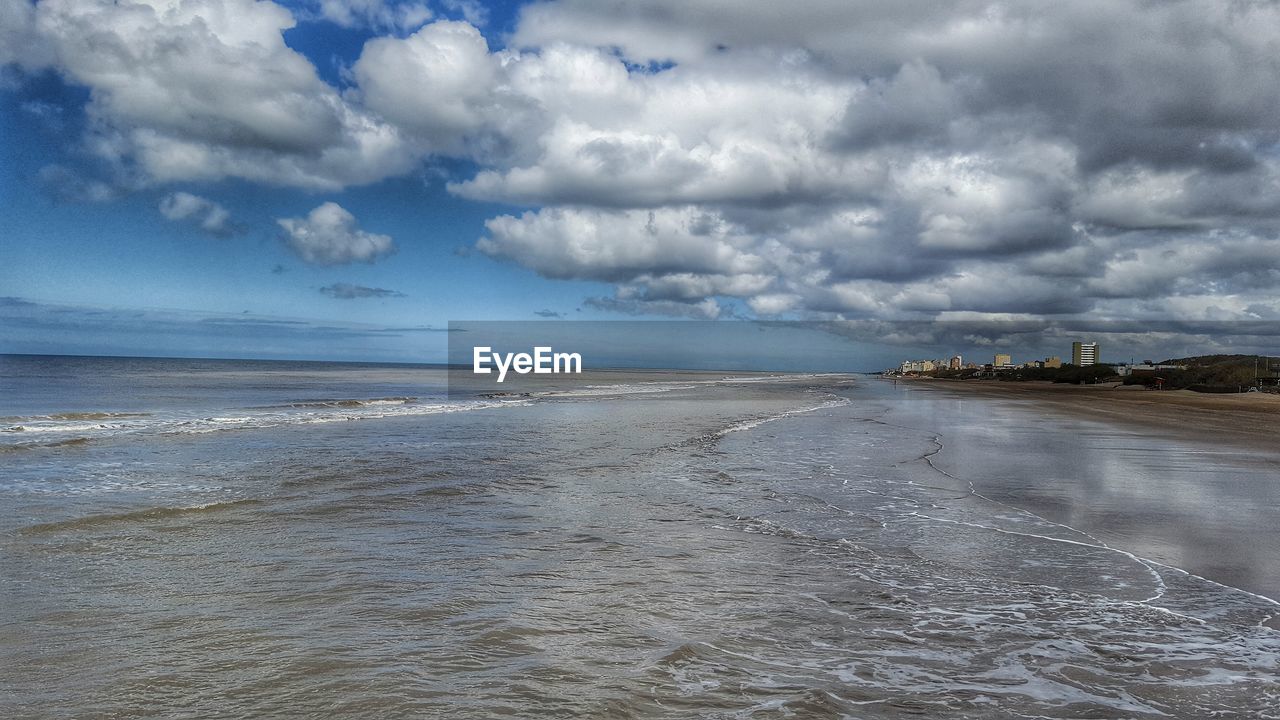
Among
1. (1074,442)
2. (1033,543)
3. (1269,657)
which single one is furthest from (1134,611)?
(1074,442)

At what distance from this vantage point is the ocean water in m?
3.99

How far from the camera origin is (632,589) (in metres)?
5.91

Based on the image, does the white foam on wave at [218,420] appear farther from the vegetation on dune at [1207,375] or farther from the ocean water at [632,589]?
the vegetation on dune at [1207,375]

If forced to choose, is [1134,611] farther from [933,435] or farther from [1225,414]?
[1225,414]

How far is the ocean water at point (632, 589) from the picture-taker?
13.1ft

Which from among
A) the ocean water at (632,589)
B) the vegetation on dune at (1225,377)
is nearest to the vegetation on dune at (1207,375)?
the vegetation on dune at (1225,377)

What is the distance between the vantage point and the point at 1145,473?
511 inches

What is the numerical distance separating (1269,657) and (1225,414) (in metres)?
36.2

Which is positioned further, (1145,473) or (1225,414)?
(1225,414)

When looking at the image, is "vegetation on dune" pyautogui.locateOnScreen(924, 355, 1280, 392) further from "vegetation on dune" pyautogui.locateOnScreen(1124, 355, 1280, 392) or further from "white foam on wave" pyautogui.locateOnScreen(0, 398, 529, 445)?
"white foam on wave" pyautogui.locateOnScreen(0, 398, 529, 445)

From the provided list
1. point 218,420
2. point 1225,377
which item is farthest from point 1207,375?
point 218,420

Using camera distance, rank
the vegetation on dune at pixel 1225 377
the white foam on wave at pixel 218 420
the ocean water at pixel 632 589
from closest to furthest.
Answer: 1. the ocean water at pixel 632 589
2. the white foam on wave at pixel 218 420
3. the vegetation on dune at pixel 1225 377

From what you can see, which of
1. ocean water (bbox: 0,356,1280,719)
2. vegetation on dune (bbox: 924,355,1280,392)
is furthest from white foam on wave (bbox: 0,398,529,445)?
vegetation on dune (bbox: 924,355,1280,392)

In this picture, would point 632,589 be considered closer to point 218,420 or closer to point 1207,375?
point 218,420
